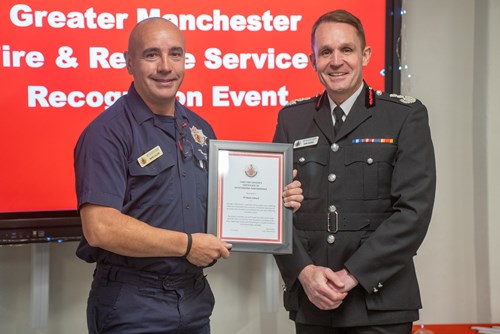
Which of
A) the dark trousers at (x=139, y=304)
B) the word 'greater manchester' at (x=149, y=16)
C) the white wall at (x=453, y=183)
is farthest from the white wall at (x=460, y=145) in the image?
the dark trousers at (x=139, y=304)

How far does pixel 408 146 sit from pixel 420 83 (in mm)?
1412

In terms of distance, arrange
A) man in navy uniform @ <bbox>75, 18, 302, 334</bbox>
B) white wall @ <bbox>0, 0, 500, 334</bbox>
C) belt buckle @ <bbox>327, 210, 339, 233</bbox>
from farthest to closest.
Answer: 1. white wall @ <bbox>0, 0, 500, 334</bbox>
2. belt buckle @ <bbox>327, 210, 339, 233</bbox>
3. man in navy uniform @ <bbox>75, 18, 302, 334</bbox>

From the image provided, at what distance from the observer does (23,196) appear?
9.25ft

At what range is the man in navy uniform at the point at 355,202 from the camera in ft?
6.72

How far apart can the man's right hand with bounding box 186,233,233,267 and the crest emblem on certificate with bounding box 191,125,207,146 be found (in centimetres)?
35

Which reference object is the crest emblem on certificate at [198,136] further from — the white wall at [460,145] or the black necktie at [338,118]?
the white wall at [460,145]

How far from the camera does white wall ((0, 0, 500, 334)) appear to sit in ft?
10.8

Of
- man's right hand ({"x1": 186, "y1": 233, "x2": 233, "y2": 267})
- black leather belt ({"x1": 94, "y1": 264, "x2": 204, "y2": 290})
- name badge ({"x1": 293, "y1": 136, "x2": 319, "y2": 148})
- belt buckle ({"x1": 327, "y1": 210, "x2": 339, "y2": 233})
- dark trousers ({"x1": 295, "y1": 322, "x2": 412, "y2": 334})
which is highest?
name badge ({"x1": 293, "y1": 136, "x2": 319, "y2": 148})

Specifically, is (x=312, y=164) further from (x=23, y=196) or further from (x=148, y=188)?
(x=23, y=196)

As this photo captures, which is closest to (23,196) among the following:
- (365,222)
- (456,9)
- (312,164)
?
(312,164)

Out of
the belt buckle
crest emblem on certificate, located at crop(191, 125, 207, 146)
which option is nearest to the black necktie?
the belt buckle

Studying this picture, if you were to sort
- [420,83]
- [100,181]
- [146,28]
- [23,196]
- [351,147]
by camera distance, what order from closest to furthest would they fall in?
[100,181] → [146,28] → [351,147] → [23,196] → [420,83]

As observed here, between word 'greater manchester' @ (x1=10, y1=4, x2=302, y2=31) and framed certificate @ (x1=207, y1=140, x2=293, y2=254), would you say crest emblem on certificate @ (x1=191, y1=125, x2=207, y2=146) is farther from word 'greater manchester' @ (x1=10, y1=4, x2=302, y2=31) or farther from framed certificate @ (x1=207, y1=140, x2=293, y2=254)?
word 'greater manchester' @ (x1=10, y1=4, x2=302, y2=31)

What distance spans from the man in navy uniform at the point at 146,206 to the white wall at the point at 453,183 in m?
1.23
